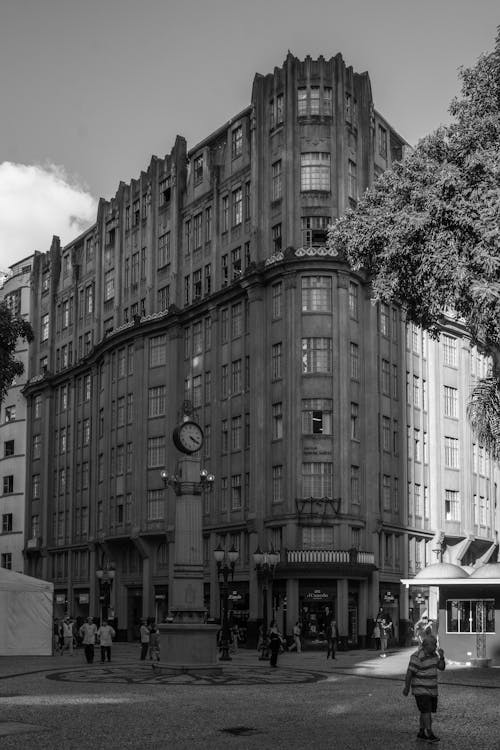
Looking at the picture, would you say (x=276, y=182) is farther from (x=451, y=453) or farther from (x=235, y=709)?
(x=235, y=709)

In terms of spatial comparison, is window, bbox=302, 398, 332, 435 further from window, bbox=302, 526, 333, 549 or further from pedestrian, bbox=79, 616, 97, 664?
pedestrian, bbox=79, 616, 97, 664

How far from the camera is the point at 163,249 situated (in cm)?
7562

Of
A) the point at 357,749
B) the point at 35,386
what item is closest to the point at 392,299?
the point at 357,749

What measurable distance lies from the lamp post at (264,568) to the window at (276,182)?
69.0ft

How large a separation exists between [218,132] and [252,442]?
72.8ft

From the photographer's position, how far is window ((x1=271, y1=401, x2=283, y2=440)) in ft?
202

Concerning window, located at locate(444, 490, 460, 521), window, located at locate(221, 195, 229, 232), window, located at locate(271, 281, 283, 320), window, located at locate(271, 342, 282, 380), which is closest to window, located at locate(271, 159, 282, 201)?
window, located at locate(221, 195, 229, 232)

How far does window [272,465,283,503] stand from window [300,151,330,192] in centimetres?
1653

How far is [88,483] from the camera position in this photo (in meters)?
81.8

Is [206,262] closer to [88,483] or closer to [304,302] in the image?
[304,302]

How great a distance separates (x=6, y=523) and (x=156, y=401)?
94.6 ft

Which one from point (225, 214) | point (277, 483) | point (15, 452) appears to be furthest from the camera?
point (15, 452)

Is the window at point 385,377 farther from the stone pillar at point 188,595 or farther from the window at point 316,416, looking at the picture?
the stone pillar at point 188,595

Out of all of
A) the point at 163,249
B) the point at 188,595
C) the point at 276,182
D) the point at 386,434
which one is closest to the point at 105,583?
the point at 386,434
